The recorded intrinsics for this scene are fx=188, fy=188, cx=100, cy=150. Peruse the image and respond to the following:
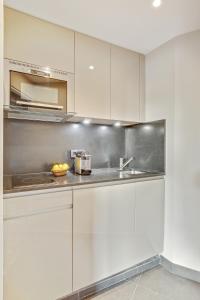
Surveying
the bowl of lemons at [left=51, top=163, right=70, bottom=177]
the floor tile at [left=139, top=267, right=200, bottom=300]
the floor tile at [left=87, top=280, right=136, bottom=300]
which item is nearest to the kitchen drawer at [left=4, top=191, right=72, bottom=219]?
the bowl of lemons at [left=51, top=163, right=70, bottom=177]

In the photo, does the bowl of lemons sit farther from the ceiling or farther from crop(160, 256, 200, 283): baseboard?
crop(160, 256, 200, 283): baseboard

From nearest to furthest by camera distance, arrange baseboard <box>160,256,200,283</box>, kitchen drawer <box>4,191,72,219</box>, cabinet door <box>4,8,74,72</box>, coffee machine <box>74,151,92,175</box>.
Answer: kitchen drawer <box>4,191,72,219</box> < cabinet door <box>4,8,74,72</box> < baseboard <box>160,256,200,283</box> < coffee machine <box>74,151,92,175</box>

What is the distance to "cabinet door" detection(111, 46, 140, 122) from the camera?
6.43 ft

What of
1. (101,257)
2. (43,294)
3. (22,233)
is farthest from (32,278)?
(101,257)

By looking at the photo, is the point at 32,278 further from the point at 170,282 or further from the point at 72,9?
the point at 72,9

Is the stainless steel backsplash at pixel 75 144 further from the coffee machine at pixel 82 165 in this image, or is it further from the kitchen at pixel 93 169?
the coffee machine at pixel 82 165

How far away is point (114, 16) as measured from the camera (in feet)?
5.05

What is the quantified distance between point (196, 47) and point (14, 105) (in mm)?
1695

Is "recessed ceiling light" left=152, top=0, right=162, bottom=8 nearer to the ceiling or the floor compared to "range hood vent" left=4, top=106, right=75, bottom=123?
nearer to the ceiling

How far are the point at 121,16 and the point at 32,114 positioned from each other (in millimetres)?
1105

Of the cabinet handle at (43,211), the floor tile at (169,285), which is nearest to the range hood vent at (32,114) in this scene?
the cabinet handle at (43,211)

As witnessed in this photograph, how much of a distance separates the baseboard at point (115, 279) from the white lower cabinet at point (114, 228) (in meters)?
0.07

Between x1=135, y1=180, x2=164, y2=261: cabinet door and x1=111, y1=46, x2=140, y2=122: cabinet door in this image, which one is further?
x1=111, y1=46, x2=140, y2=122: cabinet door

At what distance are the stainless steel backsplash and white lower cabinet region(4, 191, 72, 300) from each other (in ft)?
2.06
